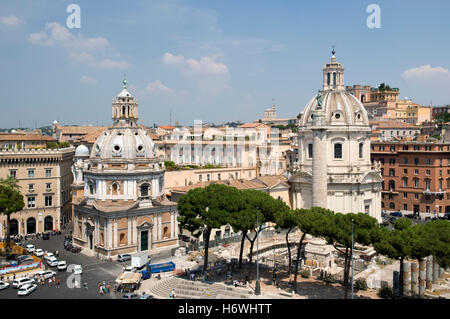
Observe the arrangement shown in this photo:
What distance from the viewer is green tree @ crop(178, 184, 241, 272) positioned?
4034 cm

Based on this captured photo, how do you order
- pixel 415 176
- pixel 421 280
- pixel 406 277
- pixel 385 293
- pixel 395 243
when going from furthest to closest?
pixel 415 176 → pixel 406 277 → pixel 421 280 → pixel 385 293 → pixel 395 243

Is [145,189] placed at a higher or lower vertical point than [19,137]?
lower

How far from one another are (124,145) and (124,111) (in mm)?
4588

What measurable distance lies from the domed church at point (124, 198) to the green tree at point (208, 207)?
852 centimetres

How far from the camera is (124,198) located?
5097cm

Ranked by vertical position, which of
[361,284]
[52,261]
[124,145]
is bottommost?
[361,284]

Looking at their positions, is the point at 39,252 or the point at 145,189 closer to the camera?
the point at 39,252

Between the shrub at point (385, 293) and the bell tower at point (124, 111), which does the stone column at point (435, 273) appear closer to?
the shrub at point (385, 293)

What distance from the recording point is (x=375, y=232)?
33.4 metres

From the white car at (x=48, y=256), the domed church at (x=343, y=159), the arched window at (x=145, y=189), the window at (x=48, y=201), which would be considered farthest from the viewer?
the window at (x=48, y=201)

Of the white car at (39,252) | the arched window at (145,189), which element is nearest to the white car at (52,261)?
the white car at (39,252)

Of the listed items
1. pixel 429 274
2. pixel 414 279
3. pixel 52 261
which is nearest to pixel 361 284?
pixel 414 279

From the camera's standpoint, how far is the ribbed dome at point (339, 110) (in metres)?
59.0

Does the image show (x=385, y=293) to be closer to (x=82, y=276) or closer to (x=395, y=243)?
(x=395, y=243)
